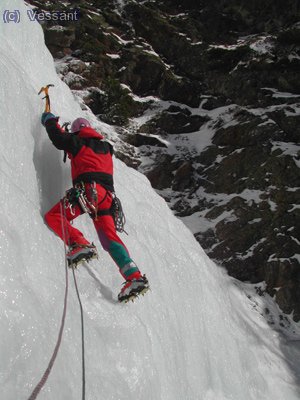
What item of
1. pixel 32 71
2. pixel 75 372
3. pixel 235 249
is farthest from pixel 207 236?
pixel 75 372

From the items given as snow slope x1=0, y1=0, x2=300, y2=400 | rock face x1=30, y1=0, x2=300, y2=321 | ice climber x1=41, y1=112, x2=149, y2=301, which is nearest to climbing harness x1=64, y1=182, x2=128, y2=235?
ice climber x1=41, y1=112, x2=149, y2=301

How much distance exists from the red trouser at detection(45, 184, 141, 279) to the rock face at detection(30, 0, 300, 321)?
26.7 feet

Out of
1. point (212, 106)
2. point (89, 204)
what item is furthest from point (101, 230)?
point (212, 106)

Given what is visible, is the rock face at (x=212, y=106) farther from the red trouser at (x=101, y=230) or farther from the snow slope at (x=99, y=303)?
the red trouser at (x=101, y=230)

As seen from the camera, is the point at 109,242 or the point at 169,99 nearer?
the point at 109,242

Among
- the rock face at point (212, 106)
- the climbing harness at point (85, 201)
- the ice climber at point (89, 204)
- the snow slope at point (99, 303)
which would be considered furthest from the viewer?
the rock face at point (212, 106)

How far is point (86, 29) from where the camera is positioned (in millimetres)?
17797

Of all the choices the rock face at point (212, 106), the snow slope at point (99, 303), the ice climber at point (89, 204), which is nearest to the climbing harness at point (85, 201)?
the ice climber at point (89, 204)

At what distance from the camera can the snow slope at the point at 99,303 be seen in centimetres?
215

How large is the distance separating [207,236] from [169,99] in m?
7.05

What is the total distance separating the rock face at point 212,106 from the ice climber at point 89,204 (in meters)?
8.12

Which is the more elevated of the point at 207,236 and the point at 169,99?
the point at 169,99

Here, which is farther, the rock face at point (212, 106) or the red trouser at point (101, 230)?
the rock face at point (212, 106)

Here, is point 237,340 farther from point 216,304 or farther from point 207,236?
point 207,236
